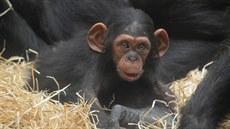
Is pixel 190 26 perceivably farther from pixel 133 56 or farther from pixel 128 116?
pixel 128 116

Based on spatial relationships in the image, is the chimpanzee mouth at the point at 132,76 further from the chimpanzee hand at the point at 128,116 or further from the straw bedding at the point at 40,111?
the straw bedding at the point at 40,111

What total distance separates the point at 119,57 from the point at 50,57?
970mm

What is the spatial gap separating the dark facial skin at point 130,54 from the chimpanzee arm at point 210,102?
0.60 metres

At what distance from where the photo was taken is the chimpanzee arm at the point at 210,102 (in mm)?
4508

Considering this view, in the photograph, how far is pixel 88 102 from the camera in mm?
5164

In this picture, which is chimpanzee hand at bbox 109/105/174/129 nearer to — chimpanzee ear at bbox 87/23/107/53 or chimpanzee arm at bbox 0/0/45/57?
chimpanzee ear at bbox 87/23/107/53

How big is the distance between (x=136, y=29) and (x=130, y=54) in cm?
23

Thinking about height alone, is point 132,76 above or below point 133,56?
below

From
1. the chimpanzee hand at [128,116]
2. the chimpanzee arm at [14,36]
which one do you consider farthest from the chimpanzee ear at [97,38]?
the chimpanzee arm at [14,36]

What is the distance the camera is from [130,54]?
16.8 feet

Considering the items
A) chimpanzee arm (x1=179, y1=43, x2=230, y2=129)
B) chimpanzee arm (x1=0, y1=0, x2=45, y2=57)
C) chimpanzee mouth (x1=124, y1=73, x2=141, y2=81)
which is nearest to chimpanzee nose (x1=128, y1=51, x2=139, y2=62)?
chimpanzee mouth (x1=124, y1=73, x2=141, y2=81)

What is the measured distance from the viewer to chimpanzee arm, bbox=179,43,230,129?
4.51 metres

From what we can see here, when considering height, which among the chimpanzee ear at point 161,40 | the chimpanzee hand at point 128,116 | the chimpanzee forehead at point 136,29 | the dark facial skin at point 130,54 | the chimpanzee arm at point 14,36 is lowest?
the chimpanzee hand at point 128,116

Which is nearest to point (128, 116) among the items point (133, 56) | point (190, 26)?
point (133, 56)
